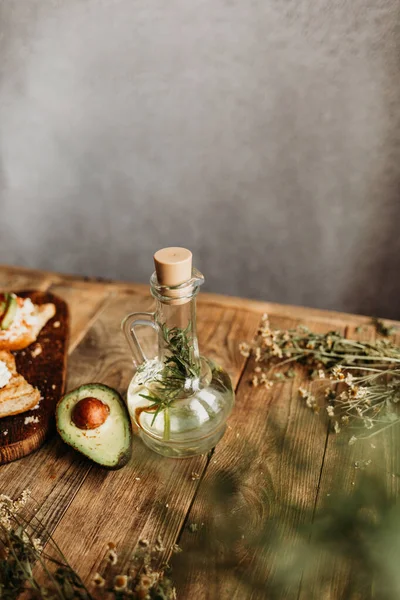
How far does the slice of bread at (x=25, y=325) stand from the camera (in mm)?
1270

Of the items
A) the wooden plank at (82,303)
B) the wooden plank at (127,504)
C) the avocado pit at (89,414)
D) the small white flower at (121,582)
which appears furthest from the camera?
the wooden plank at (82,303)

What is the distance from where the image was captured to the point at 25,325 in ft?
4.28

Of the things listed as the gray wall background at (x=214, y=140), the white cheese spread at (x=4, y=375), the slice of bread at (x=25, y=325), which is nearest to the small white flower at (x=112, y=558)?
the white cheese spread at (x=4, y=375)

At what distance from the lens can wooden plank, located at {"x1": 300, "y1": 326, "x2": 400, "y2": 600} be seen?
83 centimetres

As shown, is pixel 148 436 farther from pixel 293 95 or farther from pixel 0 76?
pixel 0 76

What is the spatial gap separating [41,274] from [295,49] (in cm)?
98

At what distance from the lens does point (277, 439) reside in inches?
43.0

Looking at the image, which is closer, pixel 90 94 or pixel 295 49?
pixel 295 49

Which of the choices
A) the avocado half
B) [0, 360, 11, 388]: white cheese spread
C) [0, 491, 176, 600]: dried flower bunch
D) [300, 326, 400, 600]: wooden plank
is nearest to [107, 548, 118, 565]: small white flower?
[0, 491, 176, 600]: dried flower bunch

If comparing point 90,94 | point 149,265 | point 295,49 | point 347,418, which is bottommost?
point 149,265

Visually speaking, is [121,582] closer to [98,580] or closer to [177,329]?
[98,580]

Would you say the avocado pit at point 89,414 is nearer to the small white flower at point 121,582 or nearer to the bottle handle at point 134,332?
the bottle handle at point 134,332

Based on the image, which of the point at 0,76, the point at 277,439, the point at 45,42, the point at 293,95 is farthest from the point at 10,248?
the point at 277,439

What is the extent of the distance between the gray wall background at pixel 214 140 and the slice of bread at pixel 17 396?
2.92 feet
